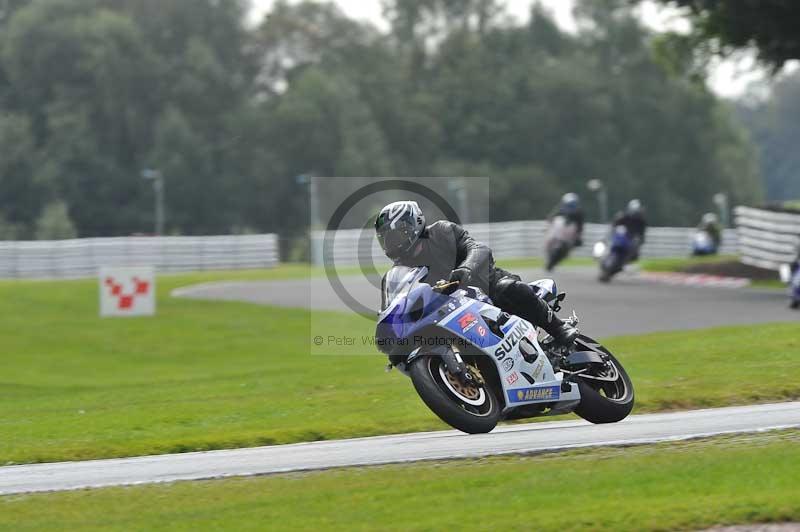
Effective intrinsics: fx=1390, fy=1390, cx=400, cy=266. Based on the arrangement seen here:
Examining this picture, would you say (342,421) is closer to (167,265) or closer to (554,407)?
(554,407)

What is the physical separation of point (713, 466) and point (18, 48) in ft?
257

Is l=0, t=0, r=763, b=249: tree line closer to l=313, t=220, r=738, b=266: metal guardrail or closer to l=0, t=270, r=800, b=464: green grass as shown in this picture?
l=313, t=220, r=738, b=266: metal guardrail

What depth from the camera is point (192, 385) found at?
1577 centimetres

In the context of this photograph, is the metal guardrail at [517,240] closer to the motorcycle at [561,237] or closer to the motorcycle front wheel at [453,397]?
the motorcycle at [561,237]


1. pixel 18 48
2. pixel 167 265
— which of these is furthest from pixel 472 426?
pixel 18 48

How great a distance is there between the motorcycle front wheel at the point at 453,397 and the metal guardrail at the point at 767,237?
752 inches

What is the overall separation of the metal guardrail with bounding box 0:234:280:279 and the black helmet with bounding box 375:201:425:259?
98.2 ft

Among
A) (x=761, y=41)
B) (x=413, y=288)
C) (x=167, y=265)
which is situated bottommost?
(x=167, y=265)

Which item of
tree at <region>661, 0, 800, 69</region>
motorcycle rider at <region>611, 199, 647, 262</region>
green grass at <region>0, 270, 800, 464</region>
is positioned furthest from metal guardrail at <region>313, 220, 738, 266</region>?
green grass at <region>0, 270, 800, 464</region>

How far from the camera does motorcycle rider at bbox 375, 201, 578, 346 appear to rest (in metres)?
9.11

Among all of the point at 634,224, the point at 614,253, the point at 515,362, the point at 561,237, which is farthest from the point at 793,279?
the point at 515,362

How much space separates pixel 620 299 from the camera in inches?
997

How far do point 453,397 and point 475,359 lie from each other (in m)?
0.48

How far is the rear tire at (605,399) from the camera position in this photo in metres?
9.74
